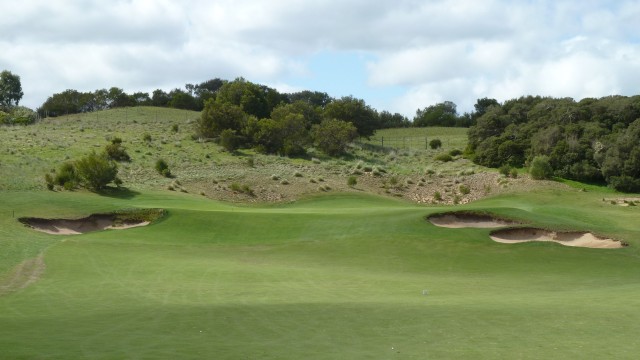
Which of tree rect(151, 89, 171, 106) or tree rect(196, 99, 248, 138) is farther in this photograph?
tree rect(151, 89, 171, 106)

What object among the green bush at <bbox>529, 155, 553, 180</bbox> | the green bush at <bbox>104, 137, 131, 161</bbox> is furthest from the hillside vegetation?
the green bush at <bbox>529, 155, 553, 180</bbox>

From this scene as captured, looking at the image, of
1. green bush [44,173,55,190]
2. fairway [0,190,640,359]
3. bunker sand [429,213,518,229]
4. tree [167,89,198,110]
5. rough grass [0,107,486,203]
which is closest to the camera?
fairway [0,190,640,359]

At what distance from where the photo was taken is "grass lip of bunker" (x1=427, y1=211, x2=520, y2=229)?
39656mm

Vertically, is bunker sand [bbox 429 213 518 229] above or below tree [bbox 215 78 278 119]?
below

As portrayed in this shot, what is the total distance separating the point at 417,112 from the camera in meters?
173

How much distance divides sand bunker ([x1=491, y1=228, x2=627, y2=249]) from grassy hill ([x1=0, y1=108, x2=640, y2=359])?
76 cm

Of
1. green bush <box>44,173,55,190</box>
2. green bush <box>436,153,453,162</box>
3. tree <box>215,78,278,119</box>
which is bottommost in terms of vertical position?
green bush <box>44,173,55,190</box>

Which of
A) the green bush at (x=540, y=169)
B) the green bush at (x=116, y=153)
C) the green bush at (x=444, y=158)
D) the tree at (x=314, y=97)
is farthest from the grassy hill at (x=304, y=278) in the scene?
the tree at (x=314, y=97)

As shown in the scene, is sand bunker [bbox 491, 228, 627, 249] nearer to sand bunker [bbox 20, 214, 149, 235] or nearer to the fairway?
the fairway

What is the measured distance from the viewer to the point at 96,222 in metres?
41.9

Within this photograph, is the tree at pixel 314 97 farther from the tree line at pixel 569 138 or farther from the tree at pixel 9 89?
the tree line at pixel 569 138

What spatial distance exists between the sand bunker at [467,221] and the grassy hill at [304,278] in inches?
27.1

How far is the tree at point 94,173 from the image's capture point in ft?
179

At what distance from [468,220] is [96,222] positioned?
20.2 meters
